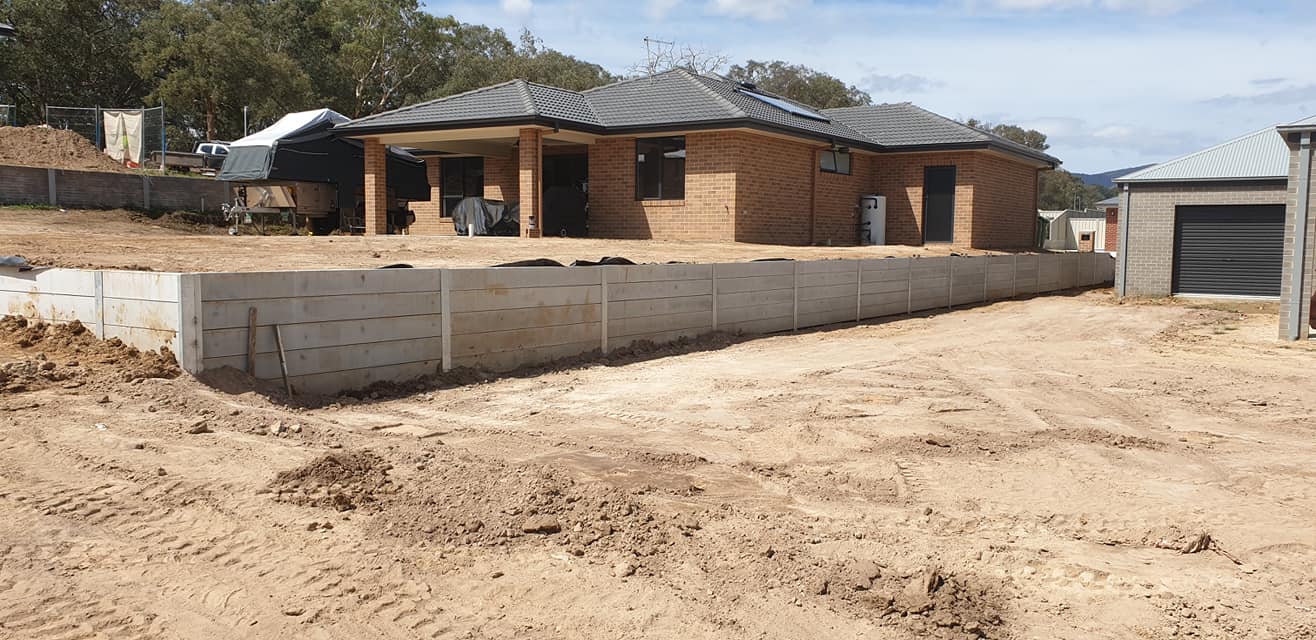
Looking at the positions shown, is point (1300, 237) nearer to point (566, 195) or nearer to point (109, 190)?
point (566, 195)

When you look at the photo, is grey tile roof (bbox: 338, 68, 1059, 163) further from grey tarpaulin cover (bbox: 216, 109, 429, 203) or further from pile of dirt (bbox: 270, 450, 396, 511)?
pile of dirt (bbox: 270, 450, 396, 511)

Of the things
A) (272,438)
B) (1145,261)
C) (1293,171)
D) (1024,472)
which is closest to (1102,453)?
(1024,472)

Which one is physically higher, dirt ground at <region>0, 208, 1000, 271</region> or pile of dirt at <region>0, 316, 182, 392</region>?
dirt ground at <region>0, 208, 1000, 271</region>

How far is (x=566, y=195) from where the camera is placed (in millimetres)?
23844

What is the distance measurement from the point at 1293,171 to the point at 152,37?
41.5 meters

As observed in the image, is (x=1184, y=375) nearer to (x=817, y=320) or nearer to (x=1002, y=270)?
(x=817, y=320)

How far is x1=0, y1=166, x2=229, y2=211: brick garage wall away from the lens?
75.2 feet

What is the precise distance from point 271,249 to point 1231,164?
70.2 feet

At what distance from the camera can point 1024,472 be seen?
6.73 m

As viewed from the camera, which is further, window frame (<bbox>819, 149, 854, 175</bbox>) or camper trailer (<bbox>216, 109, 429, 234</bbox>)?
window frame (<bbox>819, 149, 854, 175</bbox>)

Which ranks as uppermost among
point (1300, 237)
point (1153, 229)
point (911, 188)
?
point (911, 188)

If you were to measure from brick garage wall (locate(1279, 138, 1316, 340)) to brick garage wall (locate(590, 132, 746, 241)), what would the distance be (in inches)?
420

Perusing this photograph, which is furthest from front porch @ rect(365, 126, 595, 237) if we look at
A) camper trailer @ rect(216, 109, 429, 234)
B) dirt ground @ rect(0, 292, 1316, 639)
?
dirt ground @ rect(0, 292, 1316, 639)

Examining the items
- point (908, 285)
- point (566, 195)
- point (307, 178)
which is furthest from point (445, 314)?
point (307, 178)
